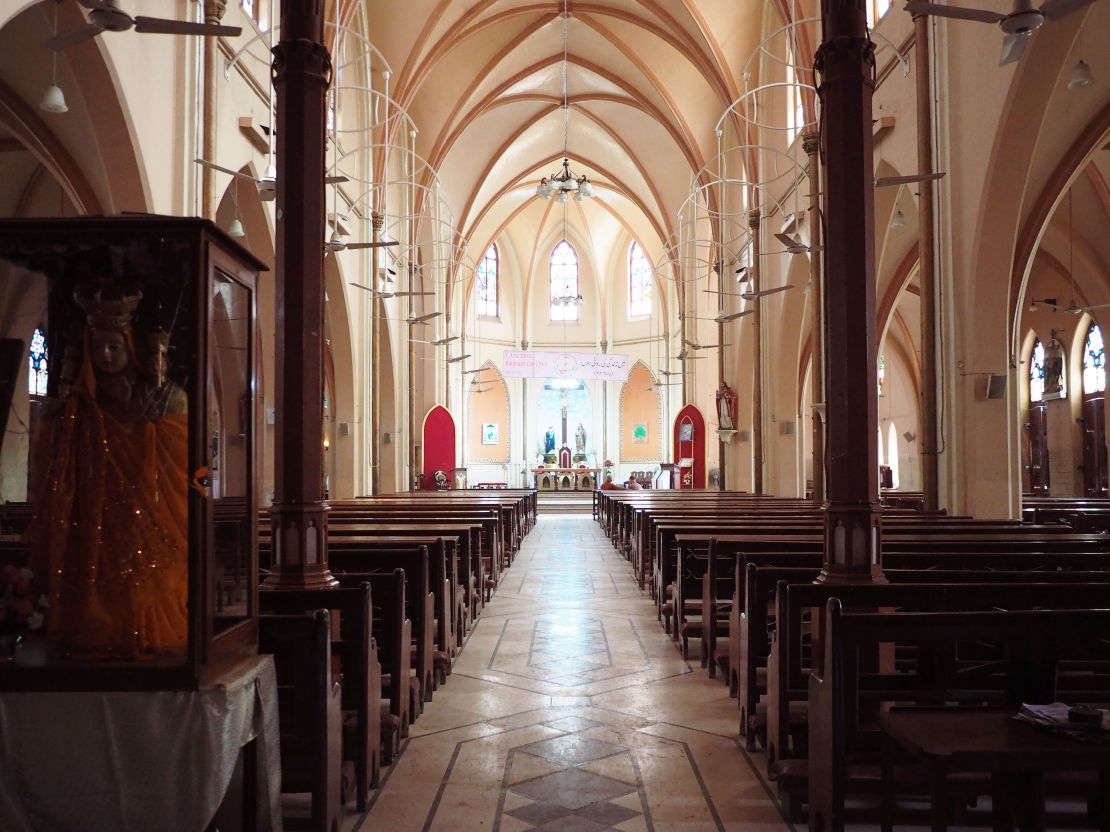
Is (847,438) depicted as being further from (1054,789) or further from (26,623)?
(26,623)

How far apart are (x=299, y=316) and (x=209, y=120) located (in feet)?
21.8

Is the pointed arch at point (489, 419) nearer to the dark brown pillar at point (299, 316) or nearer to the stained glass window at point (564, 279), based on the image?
the stained glass window at point (564, 279)

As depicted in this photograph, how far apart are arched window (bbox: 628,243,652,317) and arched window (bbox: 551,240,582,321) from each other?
210 centimetres

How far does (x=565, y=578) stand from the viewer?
1136 cm

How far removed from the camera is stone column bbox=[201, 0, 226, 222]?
9.90 metres

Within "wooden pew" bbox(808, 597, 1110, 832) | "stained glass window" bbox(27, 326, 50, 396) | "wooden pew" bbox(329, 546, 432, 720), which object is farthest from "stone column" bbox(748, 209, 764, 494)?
"stained glass window" bbox(27, 326, 50, 396)

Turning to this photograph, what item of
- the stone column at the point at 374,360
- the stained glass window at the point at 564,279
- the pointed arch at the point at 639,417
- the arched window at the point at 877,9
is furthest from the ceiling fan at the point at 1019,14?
the stained glass window at the point at 564,279

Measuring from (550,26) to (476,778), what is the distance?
21.0 meters

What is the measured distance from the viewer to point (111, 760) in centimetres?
290

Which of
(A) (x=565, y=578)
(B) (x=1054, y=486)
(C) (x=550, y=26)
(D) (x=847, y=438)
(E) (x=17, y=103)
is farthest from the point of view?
(C) (x=550, y=26)

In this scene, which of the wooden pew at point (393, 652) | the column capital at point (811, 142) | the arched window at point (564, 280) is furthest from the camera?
the arched window at point (564, 280)

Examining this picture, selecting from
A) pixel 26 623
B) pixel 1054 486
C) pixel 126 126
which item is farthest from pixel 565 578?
pixel 1054 486

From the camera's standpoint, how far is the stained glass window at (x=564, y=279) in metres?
35.8

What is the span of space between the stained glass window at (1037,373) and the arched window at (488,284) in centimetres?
1889
